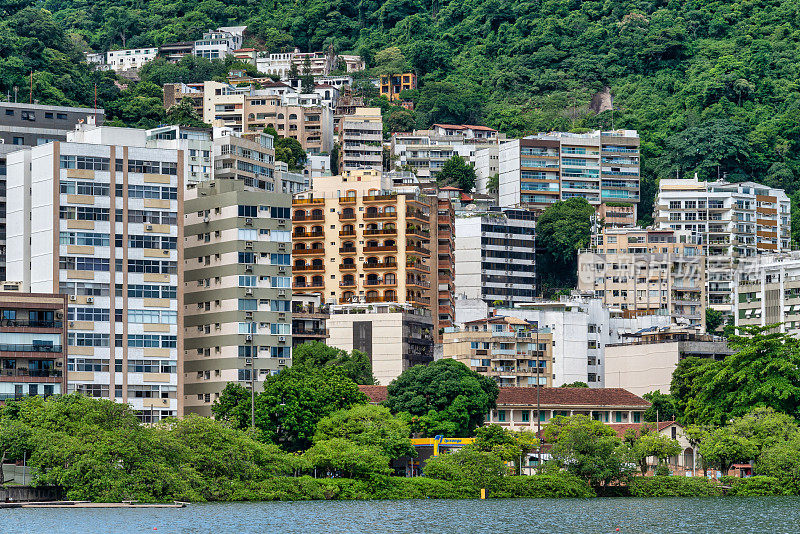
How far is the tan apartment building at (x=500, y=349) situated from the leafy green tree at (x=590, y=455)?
4613 centimetres

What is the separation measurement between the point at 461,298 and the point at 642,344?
31.2 meters

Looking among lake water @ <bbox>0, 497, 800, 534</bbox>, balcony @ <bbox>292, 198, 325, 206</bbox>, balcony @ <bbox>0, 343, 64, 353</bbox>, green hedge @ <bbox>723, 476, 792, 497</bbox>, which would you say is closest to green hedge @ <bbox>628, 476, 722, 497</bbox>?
green hedge @ <bbox>723, 476, 792, 497</bbox>

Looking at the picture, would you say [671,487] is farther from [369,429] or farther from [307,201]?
[307,201]

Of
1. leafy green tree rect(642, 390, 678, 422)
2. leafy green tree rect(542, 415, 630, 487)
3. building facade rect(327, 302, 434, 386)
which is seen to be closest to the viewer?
leafy green tree rect(542, 415, 630, 487)

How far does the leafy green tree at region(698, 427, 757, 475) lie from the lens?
357ft

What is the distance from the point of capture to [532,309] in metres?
173

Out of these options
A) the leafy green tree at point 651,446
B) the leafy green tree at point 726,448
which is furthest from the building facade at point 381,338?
the leafy green tree at point 726,448

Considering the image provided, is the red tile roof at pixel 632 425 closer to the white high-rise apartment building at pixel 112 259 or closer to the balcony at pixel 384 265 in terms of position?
the white high-rise apartment building at pixel 112 259

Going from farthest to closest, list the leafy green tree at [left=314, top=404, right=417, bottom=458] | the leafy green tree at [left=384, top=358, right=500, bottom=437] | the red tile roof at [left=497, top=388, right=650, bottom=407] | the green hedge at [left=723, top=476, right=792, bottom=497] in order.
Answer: the red tile roof at [left=497, top=388, right=650, bottom=407], the leafy green tree at [left=384, top=358, right=500, bottom=437], the green hedge at [left=723, top=476, right=792, bottom=497], the leafy green tree at [left=314, top=404, right=417, bottom=458]

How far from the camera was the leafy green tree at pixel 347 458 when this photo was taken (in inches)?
3949

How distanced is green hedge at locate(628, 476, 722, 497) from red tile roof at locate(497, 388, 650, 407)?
96.7 feet

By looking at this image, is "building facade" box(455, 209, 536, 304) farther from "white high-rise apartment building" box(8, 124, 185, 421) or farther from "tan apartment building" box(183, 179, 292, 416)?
"white high-rise apartment building" box(8, 124, 185, 421)

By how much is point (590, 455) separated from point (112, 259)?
3911cm

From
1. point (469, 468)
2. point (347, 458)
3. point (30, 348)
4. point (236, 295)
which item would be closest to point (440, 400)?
point (469, 468)
